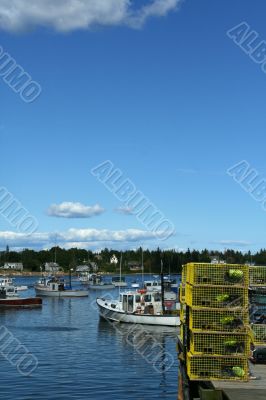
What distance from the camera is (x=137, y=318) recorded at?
194 ft

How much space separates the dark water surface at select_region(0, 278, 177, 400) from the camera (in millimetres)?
29172

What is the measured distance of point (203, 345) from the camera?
16.0 metres

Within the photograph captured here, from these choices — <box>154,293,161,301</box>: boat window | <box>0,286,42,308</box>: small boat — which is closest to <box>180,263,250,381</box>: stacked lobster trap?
<box>154,293,161,301</box>: boat window

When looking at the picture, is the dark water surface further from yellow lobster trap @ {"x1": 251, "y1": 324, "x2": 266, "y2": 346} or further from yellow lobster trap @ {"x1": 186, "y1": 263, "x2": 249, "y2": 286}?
yellow lobster trap @ {"x1": 186, "y1": 263, "x2": 249, "y2": 286}

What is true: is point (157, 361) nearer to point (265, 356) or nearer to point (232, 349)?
point (265, 356)

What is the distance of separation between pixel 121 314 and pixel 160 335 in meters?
9.59

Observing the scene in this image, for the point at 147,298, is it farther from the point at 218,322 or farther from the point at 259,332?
the point at 218,322

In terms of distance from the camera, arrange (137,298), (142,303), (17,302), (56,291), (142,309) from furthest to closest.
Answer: (56,291) → (17,302) → (137,298) → (142,303) → (142,309)

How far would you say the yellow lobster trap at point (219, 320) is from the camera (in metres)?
16.0

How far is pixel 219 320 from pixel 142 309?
45178 mm

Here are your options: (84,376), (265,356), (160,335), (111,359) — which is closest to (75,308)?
(160,335)

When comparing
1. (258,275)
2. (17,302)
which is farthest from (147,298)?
(258,275)

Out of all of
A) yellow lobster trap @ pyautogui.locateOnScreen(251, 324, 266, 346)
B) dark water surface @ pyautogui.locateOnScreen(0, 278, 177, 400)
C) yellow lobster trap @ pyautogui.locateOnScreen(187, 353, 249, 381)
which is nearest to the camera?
yellow lobster trap @ pyautogui.locateOnScreen(187, 353, 249, 381)

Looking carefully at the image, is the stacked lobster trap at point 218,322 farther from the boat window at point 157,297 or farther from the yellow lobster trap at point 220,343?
the boat window at point 157,297
